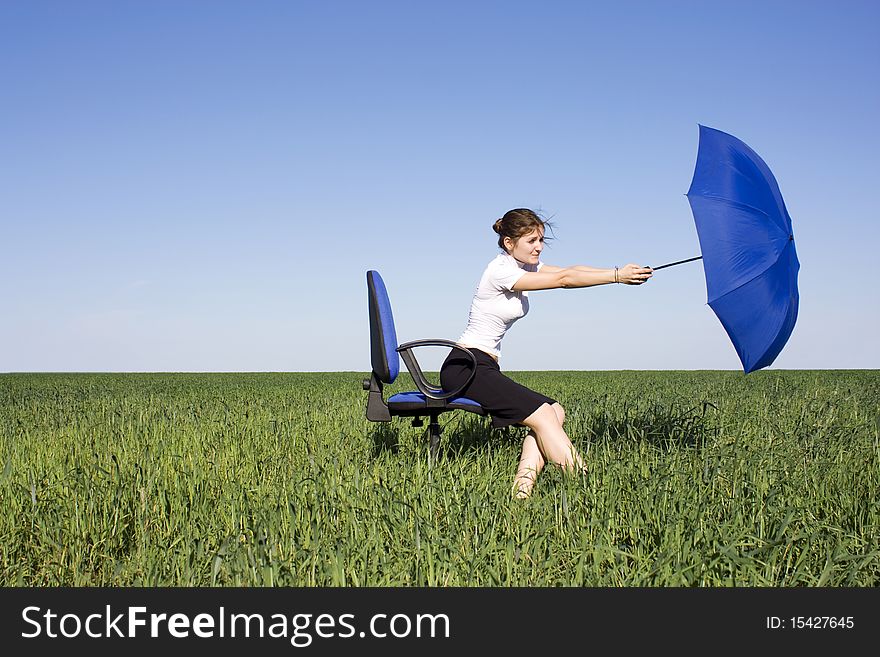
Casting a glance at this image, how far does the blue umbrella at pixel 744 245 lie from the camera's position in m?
4.27

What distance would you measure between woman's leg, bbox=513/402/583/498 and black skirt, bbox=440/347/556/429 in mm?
98

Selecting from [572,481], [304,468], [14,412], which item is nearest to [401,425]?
[304,468]

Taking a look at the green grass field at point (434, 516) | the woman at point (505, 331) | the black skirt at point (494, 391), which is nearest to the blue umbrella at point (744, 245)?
the woman at point (505, 331)

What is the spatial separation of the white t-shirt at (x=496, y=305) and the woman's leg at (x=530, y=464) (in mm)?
589

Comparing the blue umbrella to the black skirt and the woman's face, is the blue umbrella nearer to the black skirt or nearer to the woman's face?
the woman's face

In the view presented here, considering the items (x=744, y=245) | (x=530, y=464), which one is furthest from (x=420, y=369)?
(x=744, y=245)

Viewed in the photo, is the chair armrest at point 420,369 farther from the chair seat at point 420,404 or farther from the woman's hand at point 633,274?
the woman's hand at point 633,274

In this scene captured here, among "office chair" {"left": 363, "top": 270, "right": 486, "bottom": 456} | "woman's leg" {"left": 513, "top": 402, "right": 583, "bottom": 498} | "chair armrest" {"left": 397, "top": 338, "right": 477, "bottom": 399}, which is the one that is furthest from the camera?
"office chair" {"left": 363, "top": 270, "right": 486, "bottom": 456}

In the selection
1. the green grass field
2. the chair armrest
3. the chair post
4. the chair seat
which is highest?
the chair armrest

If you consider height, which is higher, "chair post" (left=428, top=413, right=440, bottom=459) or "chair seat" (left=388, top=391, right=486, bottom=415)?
"chair seat" (left=388, top=391, right=486, bottom=415)

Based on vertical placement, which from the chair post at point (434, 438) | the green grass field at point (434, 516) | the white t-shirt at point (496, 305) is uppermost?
the white t-shirt at point (496, 305)

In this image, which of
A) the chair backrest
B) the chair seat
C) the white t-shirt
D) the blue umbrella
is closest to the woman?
the white t-shirt

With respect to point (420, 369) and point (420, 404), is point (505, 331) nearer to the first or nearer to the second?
point (420, 369)

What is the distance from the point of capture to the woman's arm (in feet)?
14.1
